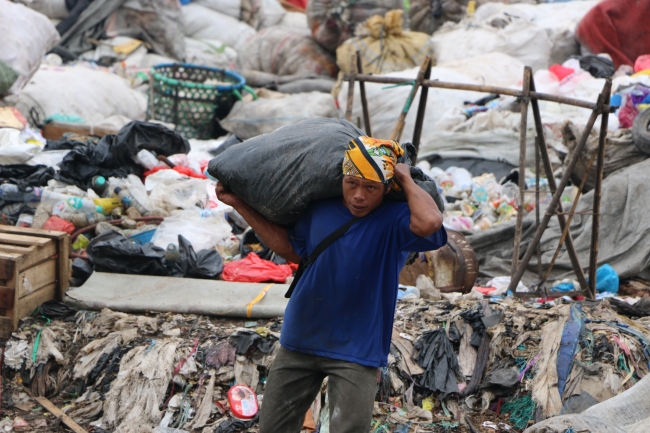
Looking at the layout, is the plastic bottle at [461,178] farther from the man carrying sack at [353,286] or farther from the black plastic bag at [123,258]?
the man carrying sack at [353,286]

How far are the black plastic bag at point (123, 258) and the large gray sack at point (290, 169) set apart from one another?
7.63 feet

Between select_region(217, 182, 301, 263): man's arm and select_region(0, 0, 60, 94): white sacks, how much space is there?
191 inches

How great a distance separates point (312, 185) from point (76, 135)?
201 inches

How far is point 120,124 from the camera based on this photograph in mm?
7676

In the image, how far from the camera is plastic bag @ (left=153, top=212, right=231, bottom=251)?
208 inches

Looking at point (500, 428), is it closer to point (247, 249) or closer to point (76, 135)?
point (247, 249)

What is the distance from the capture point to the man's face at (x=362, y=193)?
90.6 inches

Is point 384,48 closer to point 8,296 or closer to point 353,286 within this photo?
point 8,296

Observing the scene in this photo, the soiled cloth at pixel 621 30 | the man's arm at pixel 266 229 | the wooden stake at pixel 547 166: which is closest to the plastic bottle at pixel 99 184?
the wooden stake at pixel 547 166

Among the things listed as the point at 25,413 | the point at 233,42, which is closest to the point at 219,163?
the point at 25,413

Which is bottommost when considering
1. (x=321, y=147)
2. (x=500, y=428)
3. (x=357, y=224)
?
(x=500, y=428)

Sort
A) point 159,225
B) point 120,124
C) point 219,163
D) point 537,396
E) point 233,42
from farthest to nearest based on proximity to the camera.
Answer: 1. point 233,42
2. point 120,124
3. point 159,225
4. point 537,396
5. point 219,163

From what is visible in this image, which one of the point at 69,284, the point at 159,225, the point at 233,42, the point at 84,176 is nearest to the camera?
the point at 69,284

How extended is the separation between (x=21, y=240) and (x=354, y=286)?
265 centimetres
